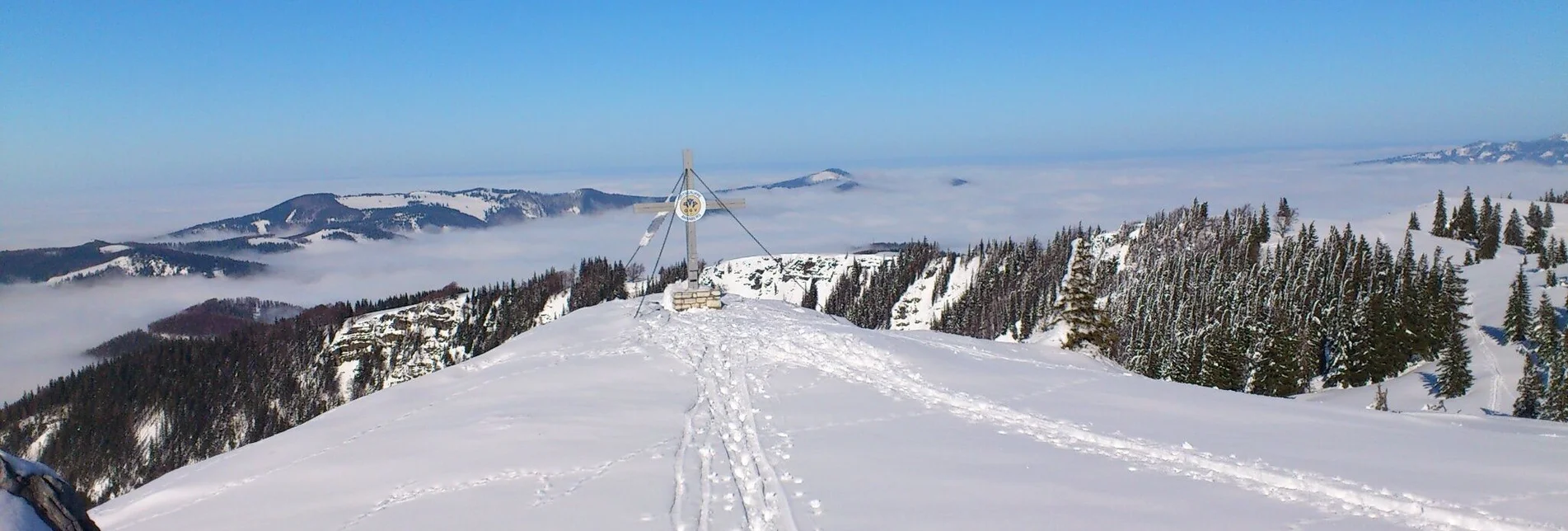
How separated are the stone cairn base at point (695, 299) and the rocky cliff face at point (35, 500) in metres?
23.3

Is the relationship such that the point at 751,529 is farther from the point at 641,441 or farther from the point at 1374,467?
the point at 1374,467

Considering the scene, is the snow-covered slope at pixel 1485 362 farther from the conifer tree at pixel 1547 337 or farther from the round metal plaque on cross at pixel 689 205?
the round metal plaque on cross at pixel 689 205

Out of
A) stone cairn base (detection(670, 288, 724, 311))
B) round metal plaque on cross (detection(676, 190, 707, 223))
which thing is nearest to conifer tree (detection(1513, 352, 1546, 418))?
stone cairn base (detection(670, 288, 724, 311))

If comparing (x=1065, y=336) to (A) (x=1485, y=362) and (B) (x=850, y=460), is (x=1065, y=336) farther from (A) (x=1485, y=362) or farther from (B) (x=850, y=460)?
(A) (x=1485, y=362)

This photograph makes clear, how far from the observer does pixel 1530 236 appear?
473ft

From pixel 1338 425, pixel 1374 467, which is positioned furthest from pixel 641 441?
pixel 1338 425

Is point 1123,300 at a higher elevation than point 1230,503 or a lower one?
lower

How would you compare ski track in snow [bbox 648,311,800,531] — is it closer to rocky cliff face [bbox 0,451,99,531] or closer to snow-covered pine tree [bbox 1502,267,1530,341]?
rocky cliff face [bbox 0,451,99,531]

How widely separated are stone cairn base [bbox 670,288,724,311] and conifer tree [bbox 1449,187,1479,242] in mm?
188585

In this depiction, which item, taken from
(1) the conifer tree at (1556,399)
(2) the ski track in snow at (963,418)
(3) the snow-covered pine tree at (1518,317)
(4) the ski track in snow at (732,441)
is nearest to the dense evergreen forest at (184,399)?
(3) the snow-covered pine tree at (1518,317)

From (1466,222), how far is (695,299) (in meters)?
193

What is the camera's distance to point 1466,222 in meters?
158

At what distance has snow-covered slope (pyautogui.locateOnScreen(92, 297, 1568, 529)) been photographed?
31.9 feet

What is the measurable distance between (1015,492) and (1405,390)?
79920 mm
